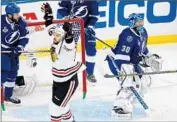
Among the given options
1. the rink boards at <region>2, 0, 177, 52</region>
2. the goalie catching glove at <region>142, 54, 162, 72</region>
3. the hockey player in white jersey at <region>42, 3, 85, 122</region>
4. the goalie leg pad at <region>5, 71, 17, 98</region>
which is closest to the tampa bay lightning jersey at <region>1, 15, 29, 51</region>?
the goalie leg pad at <region>5, 71, 17, 98</region>

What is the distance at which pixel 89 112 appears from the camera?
4.20 m

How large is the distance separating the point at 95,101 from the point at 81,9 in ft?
2.64

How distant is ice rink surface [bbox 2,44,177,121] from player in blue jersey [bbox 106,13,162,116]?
12 cm

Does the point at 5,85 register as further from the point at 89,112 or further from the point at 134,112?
the point at 134,112

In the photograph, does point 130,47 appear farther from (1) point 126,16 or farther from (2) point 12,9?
(1) point 126,16

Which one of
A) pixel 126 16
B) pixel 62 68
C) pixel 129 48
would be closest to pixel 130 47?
pixel 129 48

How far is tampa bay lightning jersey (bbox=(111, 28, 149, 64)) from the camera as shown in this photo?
4113 millimetres

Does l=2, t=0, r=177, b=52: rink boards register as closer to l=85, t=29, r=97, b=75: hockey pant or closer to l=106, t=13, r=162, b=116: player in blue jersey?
l=85, t=29, r=97, b=75: hockey pant

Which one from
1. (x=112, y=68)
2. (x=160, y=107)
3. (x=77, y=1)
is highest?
(x=77, y=1)

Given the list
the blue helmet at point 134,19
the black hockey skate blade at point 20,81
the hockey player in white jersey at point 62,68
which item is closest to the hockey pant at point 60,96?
the hockey player in white jersey at point 62,68

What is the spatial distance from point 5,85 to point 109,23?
1.82m

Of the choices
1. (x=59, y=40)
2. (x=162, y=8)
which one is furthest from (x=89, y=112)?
(x=162, y=8)

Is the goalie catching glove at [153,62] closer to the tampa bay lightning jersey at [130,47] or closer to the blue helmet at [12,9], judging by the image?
the tampa bay lightning jersey at [130,47]

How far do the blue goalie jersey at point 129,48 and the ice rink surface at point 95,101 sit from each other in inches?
14.6
